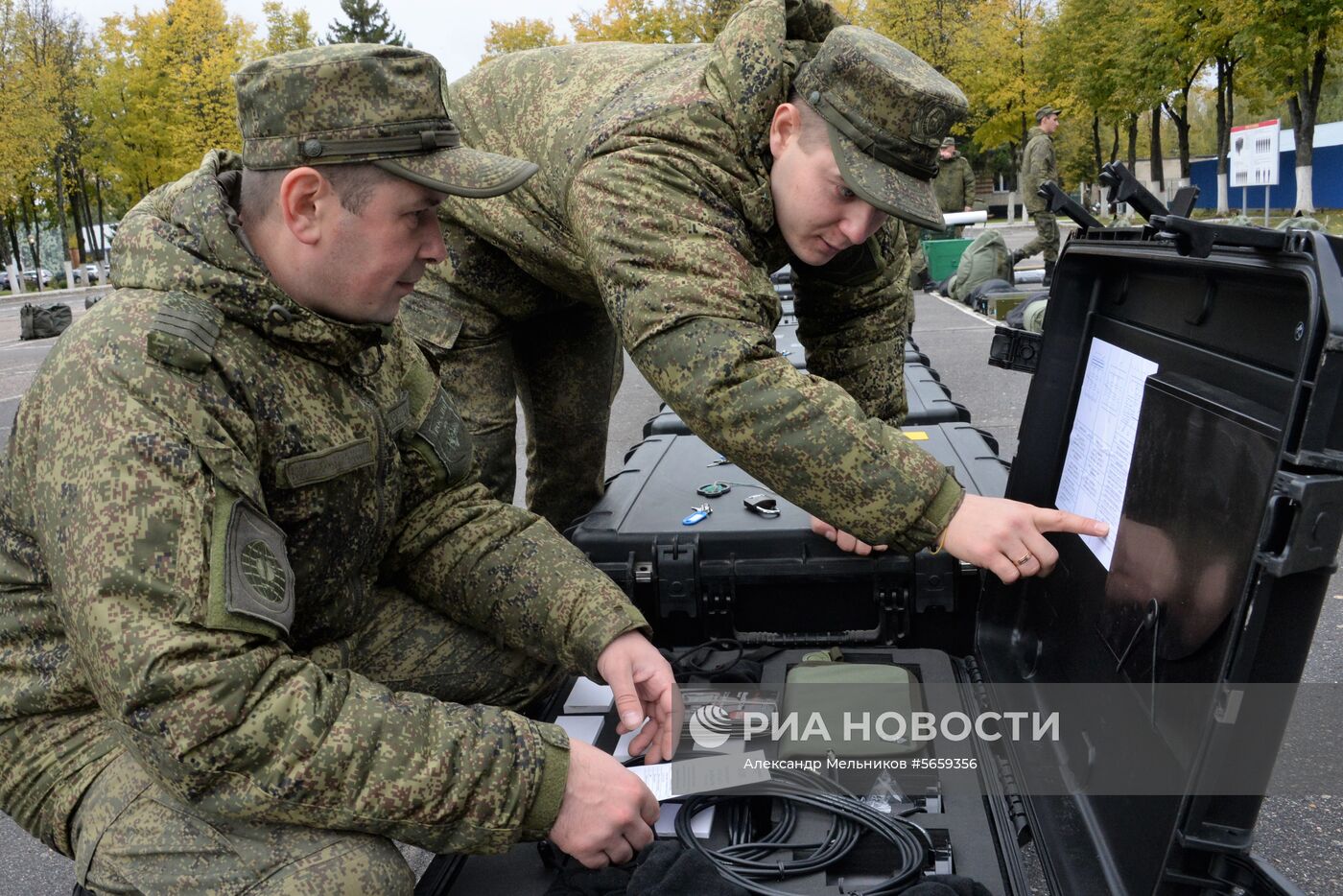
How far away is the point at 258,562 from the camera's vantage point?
55.4 inches

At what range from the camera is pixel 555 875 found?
1590mm

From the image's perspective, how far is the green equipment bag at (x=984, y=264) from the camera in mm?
11125

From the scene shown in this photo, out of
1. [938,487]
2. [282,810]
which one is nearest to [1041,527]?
[938,487]

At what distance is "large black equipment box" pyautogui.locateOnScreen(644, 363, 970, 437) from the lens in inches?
139

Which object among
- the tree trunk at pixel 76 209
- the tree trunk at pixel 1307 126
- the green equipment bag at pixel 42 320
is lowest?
the tree trunk at pixel 76 209

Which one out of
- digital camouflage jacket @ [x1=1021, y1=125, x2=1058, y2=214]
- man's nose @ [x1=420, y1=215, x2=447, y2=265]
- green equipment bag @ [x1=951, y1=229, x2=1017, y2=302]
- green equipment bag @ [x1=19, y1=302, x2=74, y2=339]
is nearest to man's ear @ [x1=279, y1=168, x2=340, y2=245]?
man's nose @ [x1=420, y1=215, x2=447, y2=265]

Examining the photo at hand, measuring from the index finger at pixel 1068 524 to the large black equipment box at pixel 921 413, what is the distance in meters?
1.61

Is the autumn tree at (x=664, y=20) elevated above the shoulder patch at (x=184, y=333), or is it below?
above

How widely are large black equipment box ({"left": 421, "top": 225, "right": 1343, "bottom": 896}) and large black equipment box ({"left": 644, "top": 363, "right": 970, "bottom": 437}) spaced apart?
4.41ft

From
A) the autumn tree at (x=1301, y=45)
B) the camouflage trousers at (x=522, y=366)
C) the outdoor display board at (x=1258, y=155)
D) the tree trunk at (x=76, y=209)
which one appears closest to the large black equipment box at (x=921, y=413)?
the camouflage trousers at (x=522, y=366)

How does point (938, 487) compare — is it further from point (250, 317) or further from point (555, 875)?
point (250, 317)

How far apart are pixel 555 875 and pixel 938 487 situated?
0.86 m

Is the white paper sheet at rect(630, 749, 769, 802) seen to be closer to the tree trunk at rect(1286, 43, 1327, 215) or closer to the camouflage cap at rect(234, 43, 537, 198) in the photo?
the camouflage cap at rect(234, 43, 537, 198)

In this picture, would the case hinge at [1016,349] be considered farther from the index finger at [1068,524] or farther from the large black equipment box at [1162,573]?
the index finger at [1068,524]
